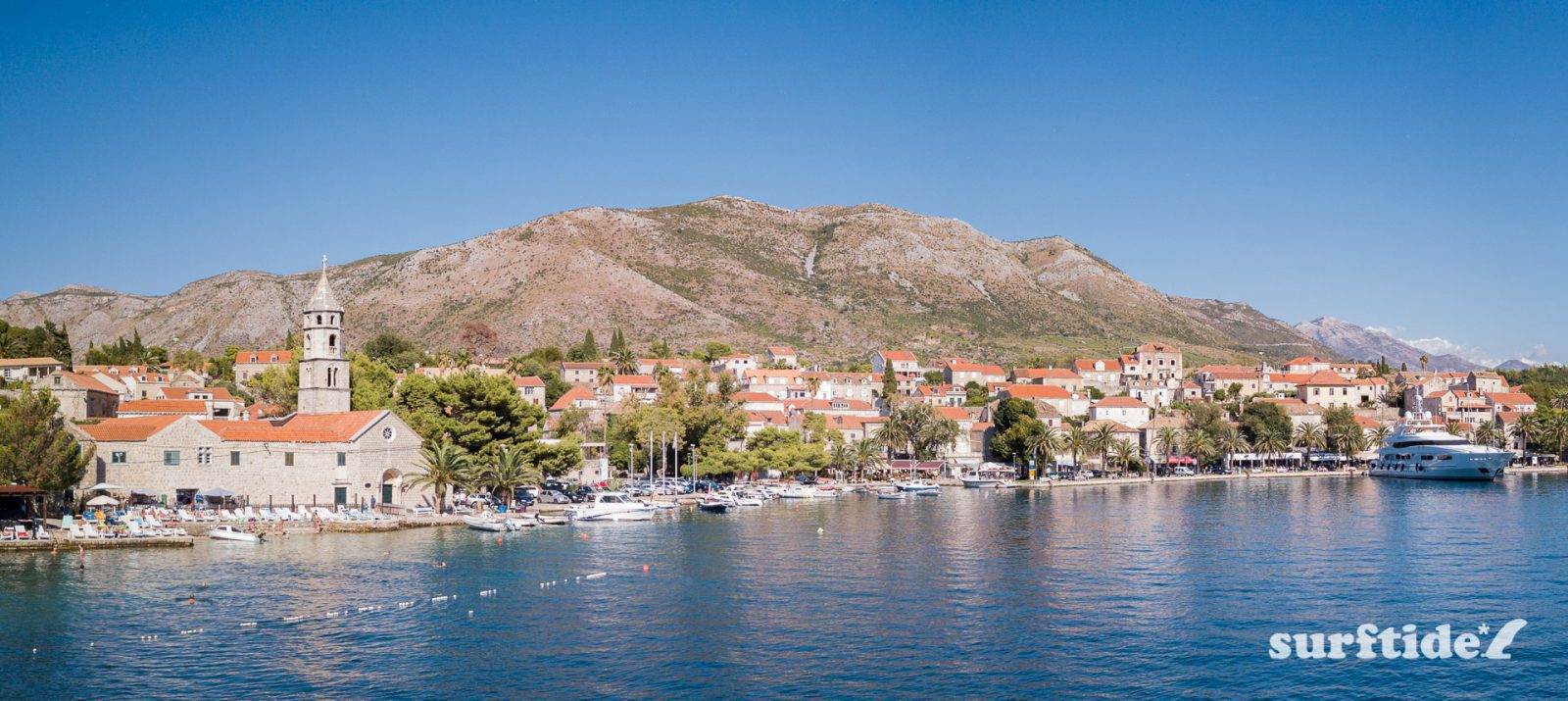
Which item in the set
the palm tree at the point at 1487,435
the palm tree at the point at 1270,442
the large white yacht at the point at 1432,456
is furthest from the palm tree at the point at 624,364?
the palm tree at the point at 1487,435

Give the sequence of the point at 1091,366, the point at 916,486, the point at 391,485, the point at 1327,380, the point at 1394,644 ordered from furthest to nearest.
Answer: the point at 1091,366
the point at 1327,380
the point at 916,486
the point at 391,485
the point at 1394,644

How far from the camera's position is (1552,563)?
5184 cm

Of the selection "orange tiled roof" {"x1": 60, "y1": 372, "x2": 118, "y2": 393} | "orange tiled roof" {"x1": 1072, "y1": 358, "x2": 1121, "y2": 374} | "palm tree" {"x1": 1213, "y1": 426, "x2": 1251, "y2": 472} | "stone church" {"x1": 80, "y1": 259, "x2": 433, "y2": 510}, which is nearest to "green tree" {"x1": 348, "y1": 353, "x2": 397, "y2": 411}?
"stone church" {"x1": 80, "y1": 259, "x2": 433, "y2": 510}

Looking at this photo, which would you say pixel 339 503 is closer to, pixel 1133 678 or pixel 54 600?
pixel 54 600

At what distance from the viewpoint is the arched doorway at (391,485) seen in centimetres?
6347

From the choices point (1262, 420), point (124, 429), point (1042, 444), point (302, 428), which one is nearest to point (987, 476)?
point (1042, 444)

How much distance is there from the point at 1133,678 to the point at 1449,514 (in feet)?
178

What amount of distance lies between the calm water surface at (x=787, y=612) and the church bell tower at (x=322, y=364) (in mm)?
11831

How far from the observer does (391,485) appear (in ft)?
210

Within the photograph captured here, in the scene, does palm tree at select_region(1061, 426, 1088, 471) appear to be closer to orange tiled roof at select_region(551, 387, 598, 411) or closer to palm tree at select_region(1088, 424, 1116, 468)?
palm tree at select_region(1088, 424, 1116, 468)

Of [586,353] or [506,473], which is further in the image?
[586,353]

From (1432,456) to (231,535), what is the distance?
362 ft

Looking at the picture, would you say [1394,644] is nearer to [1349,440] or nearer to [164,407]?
[164,407]

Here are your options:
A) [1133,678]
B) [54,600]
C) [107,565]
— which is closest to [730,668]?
[1133,678]
